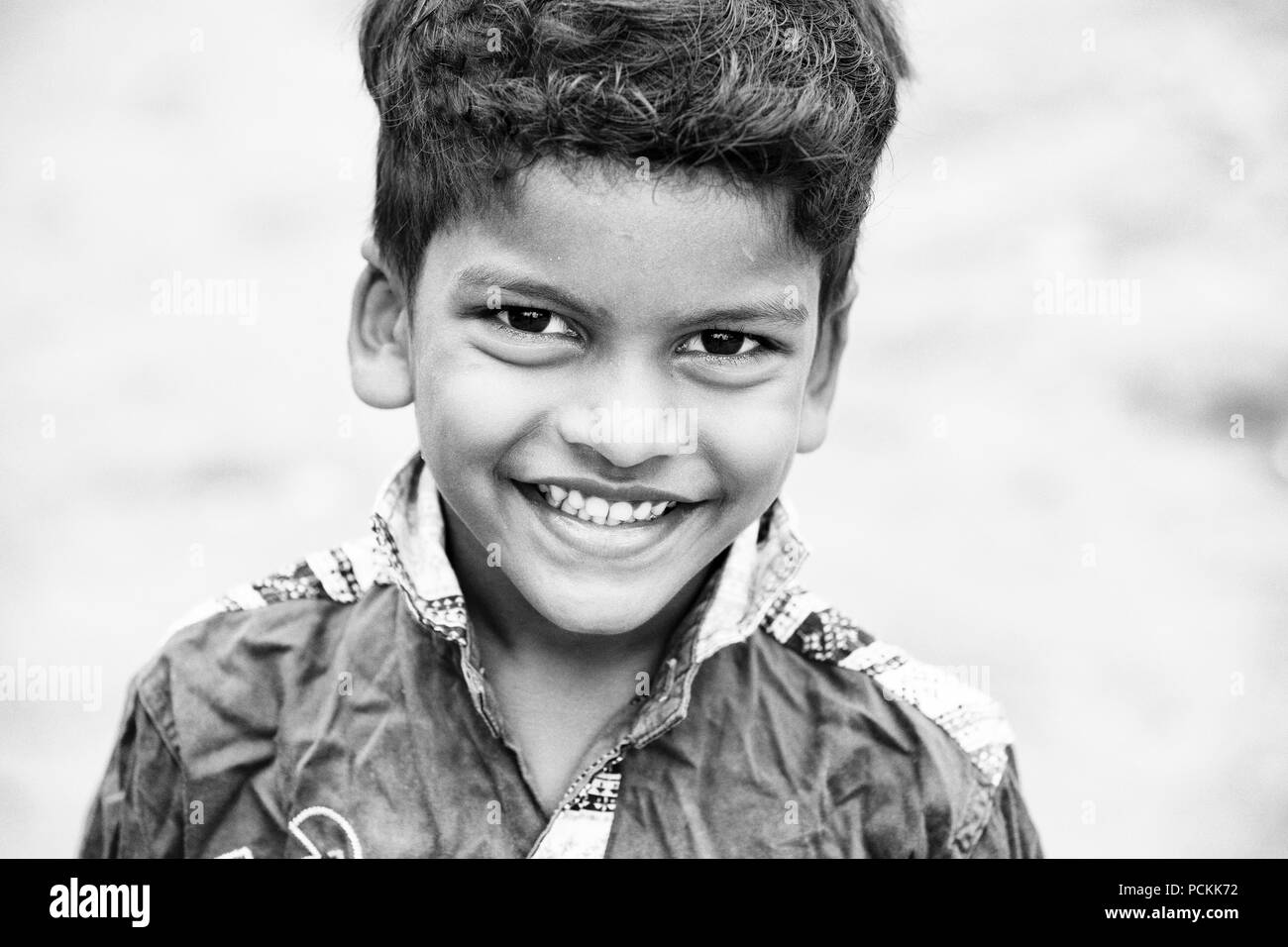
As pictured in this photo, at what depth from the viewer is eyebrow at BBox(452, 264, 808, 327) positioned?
1786mm

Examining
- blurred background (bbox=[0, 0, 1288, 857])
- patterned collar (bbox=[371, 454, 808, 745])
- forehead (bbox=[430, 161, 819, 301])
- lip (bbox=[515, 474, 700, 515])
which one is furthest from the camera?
blurred background (bbox=[0, 0, 1288, 857])

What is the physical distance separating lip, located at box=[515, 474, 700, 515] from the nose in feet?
0.18

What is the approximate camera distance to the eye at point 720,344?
6.07ft

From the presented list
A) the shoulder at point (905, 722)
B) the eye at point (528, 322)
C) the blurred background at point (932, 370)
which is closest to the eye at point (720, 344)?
the eye at point (528, 322)

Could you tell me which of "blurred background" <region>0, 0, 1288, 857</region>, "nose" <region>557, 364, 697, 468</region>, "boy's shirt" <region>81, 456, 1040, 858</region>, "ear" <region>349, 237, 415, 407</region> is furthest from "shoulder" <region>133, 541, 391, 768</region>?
"blurred background" <region>0, 0, 1288, 857</region>

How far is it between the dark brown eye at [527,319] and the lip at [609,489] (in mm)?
178

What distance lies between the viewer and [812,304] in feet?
6.46

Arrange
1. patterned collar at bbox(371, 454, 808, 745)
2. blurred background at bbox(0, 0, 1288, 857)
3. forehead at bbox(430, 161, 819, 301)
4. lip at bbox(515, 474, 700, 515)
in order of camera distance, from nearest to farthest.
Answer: forehead at bbox(430, 161, 819, 301) → lip at bbox(515, 474, 700, 515) → patterned collar at bbox(371, 454, 808, 745) → blurred background at bbox(0, 0, 1288, 857)

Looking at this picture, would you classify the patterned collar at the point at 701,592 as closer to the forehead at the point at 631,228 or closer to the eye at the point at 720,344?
the eye at the point at 720,344

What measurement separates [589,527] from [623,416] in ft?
0.63

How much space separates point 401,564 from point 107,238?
3.06 meters

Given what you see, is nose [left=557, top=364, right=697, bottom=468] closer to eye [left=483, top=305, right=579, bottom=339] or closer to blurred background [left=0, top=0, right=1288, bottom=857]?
eye [left=483, top=305, right=579, bottom=339]

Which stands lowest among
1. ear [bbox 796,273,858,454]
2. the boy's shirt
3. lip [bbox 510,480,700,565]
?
the boy's shirt

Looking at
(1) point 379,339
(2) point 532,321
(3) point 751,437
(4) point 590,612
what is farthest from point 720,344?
(1) point 379,339
